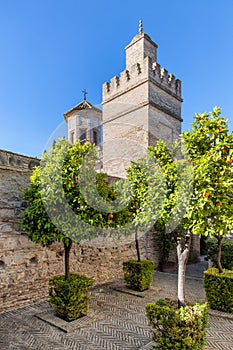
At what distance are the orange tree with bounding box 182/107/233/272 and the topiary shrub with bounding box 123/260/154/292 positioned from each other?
4.22 m

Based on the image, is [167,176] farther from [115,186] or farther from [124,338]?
Answer: [124,338]

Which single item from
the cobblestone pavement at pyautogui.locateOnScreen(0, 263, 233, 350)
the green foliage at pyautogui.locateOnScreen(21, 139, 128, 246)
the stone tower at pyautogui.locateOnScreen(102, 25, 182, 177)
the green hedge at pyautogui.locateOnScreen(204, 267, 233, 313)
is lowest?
the cobblestone pavement at pyautogui.locateOnScreen(0, 263, 233, 350)

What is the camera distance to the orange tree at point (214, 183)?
310cm

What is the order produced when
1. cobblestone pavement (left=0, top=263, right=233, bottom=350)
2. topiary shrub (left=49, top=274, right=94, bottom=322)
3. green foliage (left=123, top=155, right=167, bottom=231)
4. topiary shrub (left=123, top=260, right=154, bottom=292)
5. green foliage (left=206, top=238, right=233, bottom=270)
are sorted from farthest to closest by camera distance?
1. green foliage (left=206, top=238, right=233, bottom=270)
2. topiary shrub (left=123, top=260, right=154, bottom=292)
3. topiary shrub (left=49, top=274, right=94, bottom=322)
4. cobblestone pavement (left=0, top=263, right=233, bottom=350)
5. green foliage (left=123, top=155, right=167, bottom=231)

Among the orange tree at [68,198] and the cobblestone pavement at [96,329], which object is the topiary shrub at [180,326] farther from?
the orange tree at [68,198]

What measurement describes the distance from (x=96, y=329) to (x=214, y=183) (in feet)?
12.7

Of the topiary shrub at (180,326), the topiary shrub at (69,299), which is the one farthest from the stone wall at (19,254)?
the topiary shrub at (180,326)

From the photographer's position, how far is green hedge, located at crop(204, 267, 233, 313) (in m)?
5.45

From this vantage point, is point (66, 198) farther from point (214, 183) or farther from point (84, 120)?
point (84, 120)

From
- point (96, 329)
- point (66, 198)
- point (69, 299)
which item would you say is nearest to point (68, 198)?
point (66, 198)

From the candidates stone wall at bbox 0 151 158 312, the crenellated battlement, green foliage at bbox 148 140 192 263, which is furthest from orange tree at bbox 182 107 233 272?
the crenellated battlement

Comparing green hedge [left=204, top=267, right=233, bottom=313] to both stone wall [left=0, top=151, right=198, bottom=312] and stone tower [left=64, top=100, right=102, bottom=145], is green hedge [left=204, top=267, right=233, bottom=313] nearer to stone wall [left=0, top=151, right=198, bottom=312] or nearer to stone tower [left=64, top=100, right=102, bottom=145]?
stone wall [left=0, top=151, right=198, bottom=312]

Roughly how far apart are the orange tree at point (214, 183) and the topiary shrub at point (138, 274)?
4.22m

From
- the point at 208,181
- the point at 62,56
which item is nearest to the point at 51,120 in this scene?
the point at 62,56
